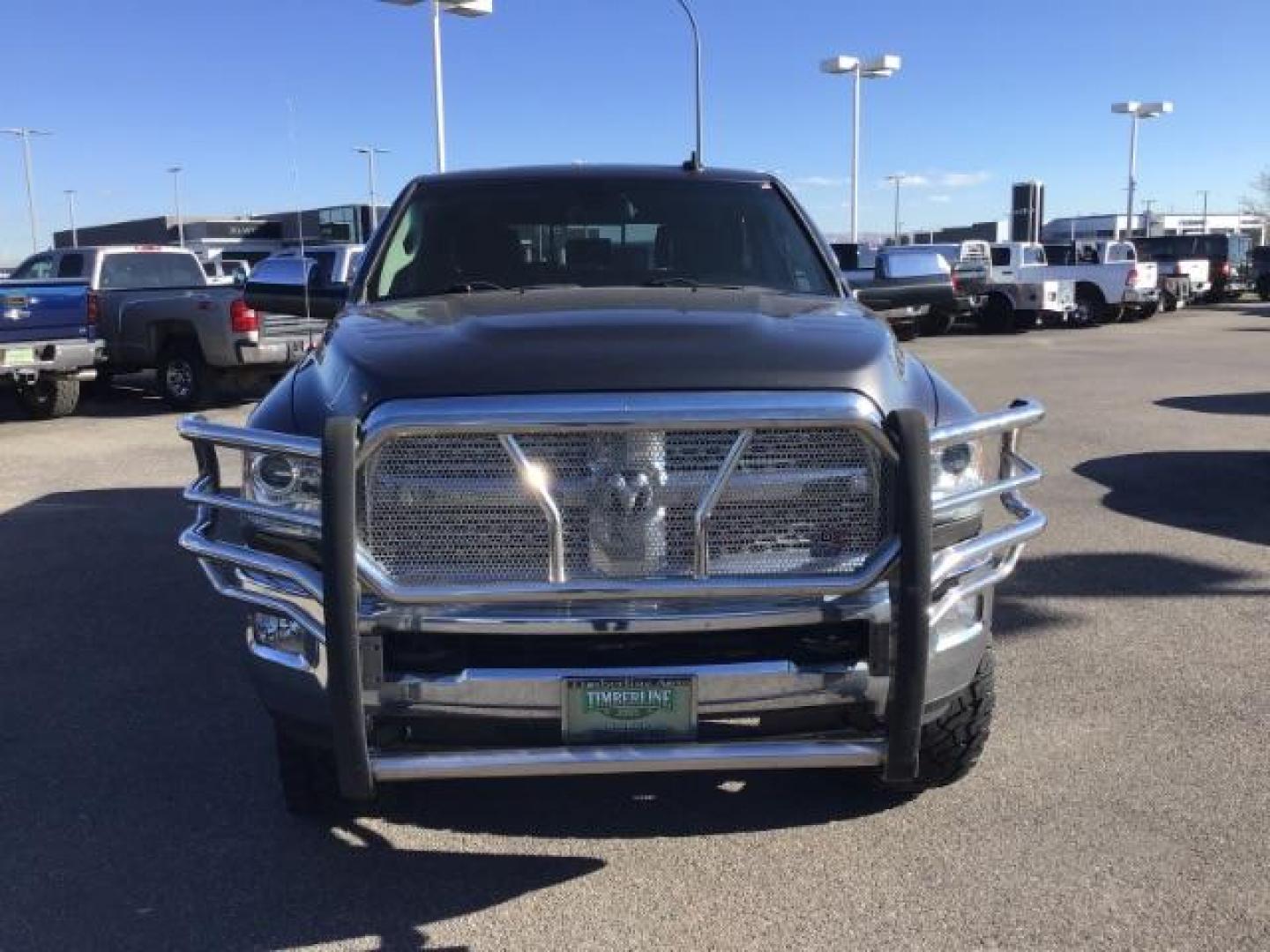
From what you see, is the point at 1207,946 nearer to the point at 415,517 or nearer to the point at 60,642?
the point at 415,517

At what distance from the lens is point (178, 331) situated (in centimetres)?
1380

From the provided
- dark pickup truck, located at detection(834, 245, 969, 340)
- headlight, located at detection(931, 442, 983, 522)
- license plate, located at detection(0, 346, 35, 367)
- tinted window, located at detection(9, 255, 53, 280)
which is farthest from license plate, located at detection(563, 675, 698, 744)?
tinted window, located at detection(9, 255, 53, 280)

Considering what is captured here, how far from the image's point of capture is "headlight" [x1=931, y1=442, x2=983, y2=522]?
3.10 m

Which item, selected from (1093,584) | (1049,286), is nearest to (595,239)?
(1093,584)

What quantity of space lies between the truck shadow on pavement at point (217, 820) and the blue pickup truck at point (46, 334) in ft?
27.7

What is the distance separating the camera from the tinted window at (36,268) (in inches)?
637

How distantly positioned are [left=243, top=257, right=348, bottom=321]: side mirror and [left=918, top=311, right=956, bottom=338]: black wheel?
74.3 ft

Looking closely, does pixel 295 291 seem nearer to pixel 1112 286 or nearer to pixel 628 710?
pixel 628 710

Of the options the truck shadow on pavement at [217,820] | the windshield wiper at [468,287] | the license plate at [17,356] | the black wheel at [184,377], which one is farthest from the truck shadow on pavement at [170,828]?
the black wheel at [184,377]

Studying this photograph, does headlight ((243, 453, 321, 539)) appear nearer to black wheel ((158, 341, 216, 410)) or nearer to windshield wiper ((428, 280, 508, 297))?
windshield wiper ((428, 280, 508, 297))

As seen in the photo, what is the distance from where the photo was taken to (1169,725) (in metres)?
4.32

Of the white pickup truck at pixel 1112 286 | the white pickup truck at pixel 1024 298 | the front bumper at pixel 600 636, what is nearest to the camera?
the front bumper at pixel 600 636

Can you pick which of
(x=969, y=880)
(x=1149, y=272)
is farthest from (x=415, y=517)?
(x=1149, y=272)

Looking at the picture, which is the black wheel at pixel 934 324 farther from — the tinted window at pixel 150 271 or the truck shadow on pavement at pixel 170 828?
the truck shadow on pavement at pixel 170 828
